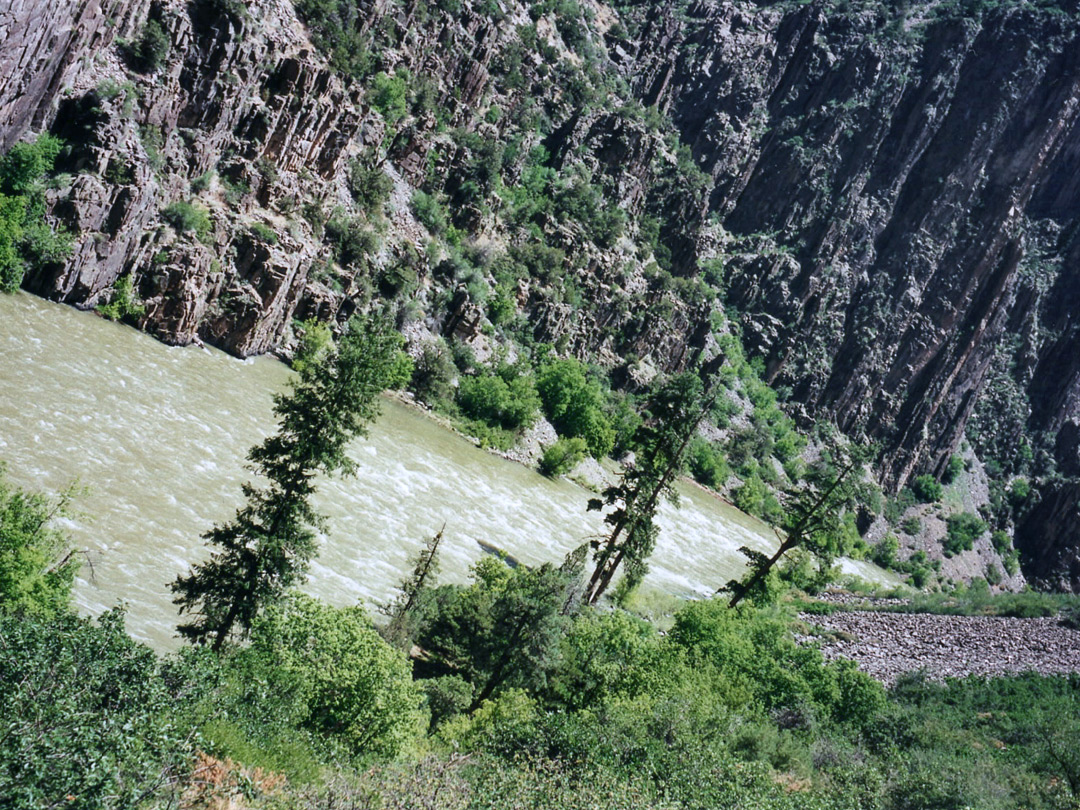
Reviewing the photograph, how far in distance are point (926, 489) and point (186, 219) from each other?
127 meters

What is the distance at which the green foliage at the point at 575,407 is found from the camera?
74938 millimetres

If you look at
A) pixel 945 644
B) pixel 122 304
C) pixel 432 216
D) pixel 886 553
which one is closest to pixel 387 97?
pixel 432 216

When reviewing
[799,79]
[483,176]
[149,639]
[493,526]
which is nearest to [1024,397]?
[799,79]

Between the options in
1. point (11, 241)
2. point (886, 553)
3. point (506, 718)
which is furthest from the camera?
point (886, 553)

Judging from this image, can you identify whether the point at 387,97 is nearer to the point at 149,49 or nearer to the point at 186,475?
the point at 149,49

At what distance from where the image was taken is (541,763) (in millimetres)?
16172

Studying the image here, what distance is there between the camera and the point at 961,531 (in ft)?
399

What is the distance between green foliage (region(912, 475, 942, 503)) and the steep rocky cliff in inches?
148

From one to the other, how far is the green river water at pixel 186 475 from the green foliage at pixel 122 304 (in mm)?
921

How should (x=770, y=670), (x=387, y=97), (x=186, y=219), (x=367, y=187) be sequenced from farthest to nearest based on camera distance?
1. (x=387, y=97)
2. (x=367, y=187)
3. (x=186, y=219)
4. (x=770, y=670)

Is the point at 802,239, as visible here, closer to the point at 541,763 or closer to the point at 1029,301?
the point at 1029,301

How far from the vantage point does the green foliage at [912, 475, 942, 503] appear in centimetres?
13025

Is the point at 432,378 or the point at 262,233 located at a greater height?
the point at 262,233

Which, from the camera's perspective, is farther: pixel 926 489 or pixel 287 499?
pixel 926 489
